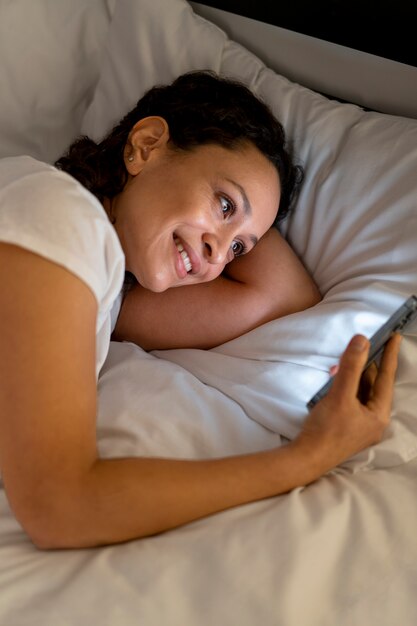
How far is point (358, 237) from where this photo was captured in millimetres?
1370

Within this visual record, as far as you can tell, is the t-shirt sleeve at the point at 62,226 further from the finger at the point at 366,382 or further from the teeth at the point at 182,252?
the finger at the point at 366,382

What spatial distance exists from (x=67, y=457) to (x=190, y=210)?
0.46 meters

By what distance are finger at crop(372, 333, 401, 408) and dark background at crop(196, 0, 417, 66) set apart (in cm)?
70

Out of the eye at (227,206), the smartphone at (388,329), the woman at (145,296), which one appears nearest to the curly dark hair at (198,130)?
the woman at (145,296)

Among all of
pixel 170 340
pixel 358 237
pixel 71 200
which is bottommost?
pixel 170 340

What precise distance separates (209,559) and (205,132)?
725 millimetres

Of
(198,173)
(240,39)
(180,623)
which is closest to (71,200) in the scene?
(198,173)

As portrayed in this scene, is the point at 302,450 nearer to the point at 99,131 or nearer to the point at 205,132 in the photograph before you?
the point at 205,132

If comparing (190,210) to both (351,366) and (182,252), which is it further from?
(351,366)

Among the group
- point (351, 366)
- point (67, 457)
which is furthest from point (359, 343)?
point (67, 457)

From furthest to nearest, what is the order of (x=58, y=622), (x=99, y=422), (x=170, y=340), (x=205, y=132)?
(x=170, y=340)
(x=205, y=132)
(x=99, y=422)
(x=58, y=622)

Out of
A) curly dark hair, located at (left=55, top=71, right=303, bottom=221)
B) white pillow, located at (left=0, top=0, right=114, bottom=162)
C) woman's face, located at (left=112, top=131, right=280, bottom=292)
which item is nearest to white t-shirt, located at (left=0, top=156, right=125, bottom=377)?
woman's face, located at (left=112, top=131, right=280, bottom=292)

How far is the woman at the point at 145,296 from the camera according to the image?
926 mm

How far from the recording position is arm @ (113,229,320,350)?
1.39 metres
